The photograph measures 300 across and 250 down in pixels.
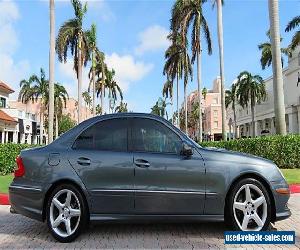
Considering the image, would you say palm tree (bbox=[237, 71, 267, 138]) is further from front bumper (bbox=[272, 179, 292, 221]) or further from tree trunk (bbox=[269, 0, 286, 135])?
front bumper (bbox=[272, 179, 292, 221])

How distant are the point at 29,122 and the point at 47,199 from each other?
59890mm

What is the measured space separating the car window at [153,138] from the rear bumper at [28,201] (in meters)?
1.50

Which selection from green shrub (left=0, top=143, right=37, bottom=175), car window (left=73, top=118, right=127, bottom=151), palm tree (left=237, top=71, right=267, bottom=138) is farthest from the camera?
palm tree (left=237, top=71, right=267, bottom=138)

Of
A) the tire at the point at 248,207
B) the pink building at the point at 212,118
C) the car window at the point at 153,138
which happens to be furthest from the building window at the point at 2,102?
the pink building at the point at 212,118

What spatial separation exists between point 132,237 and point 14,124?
169 ft

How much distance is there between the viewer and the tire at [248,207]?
18.3ft

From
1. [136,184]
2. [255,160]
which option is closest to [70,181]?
[136,184]

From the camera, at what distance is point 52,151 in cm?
588

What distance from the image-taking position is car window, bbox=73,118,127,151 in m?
5.90

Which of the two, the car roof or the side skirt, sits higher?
the car roof

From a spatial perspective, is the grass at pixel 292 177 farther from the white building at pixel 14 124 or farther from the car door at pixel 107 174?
the white building at pixel 14 124

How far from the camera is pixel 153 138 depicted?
232 inches

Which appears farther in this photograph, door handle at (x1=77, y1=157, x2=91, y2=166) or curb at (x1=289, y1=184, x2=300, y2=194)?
curb at (x1=289, y1=184, x2=300, y2=194)

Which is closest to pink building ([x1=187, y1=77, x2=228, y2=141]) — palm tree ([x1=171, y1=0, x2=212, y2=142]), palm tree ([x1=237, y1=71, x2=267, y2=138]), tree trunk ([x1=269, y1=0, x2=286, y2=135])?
palm tree ([x1=237, y1=71, x2=267, y2=138])
